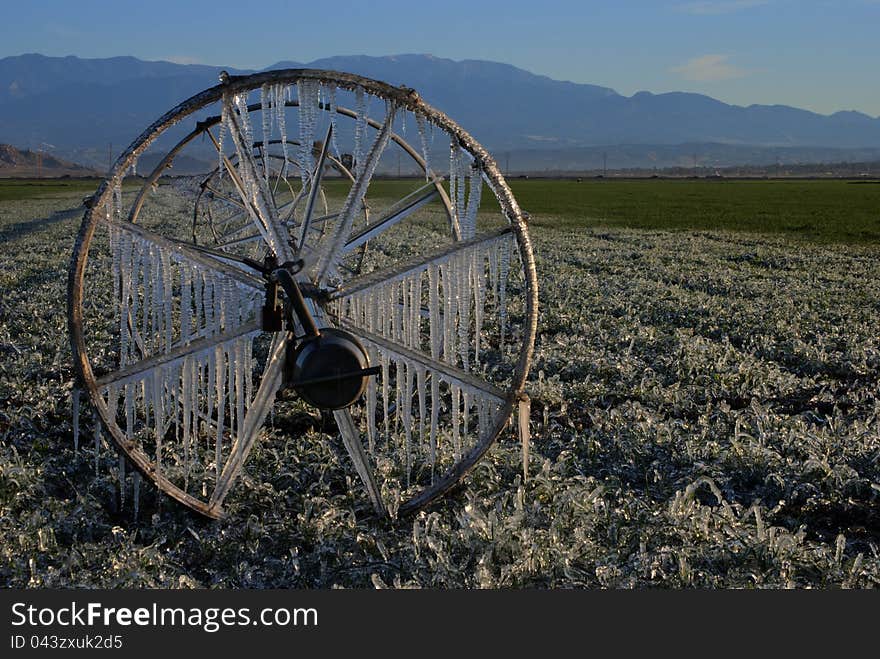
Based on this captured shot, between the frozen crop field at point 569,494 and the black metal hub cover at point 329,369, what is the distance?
0.98 metres

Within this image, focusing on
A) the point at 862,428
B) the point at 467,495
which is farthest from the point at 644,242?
the point at 467,495

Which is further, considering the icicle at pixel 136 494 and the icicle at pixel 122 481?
the icicle at pixel 136 494

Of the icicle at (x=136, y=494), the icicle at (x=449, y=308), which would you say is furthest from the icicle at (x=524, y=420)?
the icicle at (x=136, y=494)

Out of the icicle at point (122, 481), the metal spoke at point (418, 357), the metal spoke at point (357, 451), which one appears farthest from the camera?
the icicle at point (122, 481)

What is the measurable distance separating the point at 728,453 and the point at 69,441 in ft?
16.6

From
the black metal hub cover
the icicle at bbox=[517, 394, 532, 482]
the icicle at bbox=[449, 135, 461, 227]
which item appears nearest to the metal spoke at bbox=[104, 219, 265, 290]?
the black metal hub cover

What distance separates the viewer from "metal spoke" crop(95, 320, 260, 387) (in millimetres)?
4625

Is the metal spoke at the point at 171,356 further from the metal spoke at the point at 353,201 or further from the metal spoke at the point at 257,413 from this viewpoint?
the metal spoke at the point at 353,201

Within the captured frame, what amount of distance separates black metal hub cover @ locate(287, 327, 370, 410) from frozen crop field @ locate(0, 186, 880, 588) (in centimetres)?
98

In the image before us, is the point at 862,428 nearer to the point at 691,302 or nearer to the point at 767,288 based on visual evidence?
the point at 691,302

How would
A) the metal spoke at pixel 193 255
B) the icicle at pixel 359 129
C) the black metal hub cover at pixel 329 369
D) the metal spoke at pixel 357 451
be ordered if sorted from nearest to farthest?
the black metal hub cover at pixel 329 369, the icicle at pixel 359 129, the metal spoke at pixel 193 255, the metal spoke at pixel 357 451

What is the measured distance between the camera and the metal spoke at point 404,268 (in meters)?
4.76

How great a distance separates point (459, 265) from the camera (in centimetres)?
496

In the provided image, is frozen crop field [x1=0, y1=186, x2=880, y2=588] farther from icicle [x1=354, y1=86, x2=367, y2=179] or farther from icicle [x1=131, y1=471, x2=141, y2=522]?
icicle [x1=354, y1=86, x2=367, y2=179]
